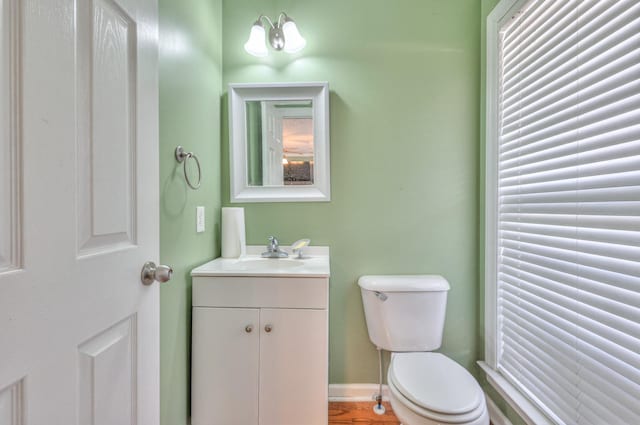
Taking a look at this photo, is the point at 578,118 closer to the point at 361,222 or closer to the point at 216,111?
the point at 361,222

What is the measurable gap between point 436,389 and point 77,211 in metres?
1.23

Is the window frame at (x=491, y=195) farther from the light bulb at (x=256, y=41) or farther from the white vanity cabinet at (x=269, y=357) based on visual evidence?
the light bulb at (x=256, y=41)

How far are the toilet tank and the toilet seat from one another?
0.39 ft

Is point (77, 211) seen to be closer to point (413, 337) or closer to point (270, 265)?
point (270, 265)

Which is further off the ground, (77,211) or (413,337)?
(77,211)

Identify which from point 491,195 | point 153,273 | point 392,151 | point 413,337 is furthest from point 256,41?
point 413,337

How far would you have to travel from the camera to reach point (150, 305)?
2.44ft

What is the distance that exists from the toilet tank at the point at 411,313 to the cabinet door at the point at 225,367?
24.7 inches

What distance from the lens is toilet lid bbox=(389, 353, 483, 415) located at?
954mm

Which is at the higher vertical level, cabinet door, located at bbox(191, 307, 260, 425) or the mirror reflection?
the mirror reflection

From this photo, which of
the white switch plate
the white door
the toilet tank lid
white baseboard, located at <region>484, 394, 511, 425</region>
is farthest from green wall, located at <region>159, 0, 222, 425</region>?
white baseboard, located at <region>484, 394, 511, 425</region>

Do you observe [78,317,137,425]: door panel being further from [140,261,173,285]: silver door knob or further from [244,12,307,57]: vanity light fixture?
[244,12,307,57]: vanity light fixture

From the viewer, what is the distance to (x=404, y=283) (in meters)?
1.37

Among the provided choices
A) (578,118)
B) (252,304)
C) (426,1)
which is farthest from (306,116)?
(578,118)
